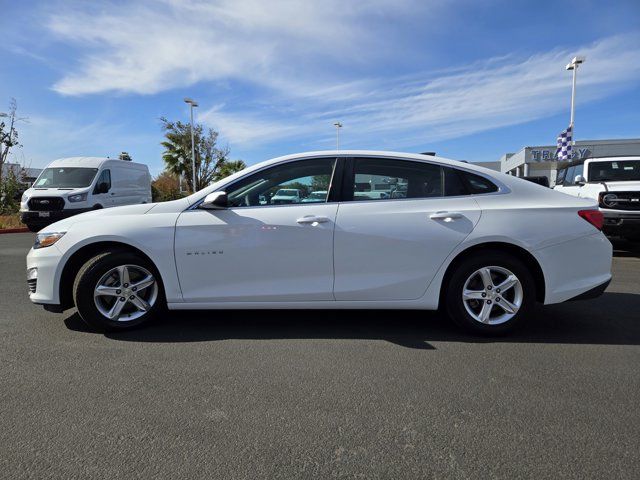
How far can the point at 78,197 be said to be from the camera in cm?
1348

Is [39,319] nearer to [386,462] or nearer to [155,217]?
[155,217]

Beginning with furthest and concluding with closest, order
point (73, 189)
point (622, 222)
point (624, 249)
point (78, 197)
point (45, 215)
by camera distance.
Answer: point (73, 189)
point (78, 197)
point (45, 215)
point (624, 249)
point (622, 222)

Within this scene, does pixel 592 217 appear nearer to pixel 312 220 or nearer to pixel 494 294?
pixel 494 294

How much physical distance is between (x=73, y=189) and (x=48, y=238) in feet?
35.9

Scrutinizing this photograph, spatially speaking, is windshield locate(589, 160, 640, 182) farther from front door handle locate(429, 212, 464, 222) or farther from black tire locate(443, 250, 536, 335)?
front door handle locate(429, 212, 464, 222)

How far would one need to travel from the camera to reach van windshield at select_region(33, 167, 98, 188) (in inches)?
547

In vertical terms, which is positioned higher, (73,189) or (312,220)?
(73,189)

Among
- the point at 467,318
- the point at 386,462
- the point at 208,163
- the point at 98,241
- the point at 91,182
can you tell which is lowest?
the point at 386,462

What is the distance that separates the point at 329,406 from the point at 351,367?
1.91 ft

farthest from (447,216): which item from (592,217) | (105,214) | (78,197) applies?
(78,197)

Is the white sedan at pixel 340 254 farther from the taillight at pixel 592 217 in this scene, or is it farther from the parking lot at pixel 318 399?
the parking lot at pixel 318 399

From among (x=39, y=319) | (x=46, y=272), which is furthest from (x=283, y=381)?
(x=39, y=319)

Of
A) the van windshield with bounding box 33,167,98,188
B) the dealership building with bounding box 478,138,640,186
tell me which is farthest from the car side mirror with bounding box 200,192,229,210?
the dealership building with bounding box 478,138,640,186

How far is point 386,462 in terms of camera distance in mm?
2188
